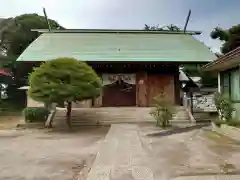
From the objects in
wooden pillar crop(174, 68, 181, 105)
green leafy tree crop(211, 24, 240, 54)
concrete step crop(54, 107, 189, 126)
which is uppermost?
green leafy tree crop(211, 24, 240, 54)

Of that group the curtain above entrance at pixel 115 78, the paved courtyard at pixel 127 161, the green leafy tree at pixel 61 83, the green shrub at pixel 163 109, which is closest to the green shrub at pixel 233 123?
the paved courtyard at pixel 127 161

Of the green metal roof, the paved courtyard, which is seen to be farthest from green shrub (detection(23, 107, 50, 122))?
the paved courtyard

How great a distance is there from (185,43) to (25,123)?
13.2 m

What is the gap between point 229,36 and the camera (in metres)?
16.7

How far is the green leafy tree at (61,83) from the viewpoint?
47.9 ft

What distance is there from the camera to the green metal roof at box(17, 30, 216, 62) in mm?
21188

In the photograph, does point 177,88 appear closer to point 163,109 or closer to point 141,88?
point 141,88

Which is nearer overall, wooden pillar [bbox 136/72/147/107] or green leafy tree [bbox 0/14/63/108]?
wooden pillar [bbox 136/72/147/107]

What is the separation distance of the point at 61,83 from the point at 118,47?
919cm

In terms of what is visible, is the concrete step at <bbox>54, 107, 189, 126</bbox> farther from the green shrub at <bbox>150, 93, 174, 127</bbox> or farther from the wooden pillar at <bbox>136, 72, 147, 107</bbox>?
the wooden pillar at <bbox>136, 72, 147, 107</bbox>

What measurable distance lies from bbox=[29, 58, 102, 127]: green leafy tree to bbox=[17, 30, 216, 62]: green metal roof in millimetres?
5694

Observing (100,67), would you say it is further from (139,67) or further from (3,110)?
(3,110)

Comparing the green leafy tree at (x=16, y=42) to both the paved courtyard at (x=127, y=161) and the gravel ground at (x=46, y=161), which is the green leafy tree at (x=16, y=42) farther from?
the paved courtyard at (x=127, y=161)

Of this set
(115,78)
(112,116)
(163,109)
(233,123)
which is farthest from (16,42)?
(233,123)
